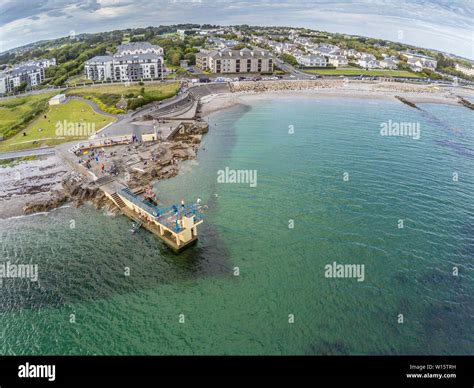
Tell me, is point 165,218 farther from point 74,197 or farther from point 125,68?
point 125,68

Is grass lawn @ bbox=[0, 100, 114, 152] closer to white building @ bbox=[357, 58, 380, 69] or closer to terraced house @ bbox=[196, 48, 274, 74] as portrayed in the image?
terraced house @ bbox=[196, 48, 274, 74]

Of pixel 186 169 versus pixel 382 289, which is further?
pixel 186 169

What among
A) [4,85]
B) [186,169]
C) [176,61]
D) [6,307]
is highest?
[176,61]

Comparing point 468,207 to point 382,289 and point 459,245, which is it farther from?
point 382,289

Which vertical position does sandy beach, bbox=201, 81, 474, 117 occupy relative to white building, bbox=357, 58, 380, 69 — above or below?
below

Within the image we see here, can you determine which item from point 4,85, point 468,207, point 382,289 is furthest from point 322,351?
point 4,85

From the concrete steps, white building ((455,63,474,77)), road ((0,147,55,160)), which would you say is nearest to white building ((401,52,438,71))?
white building ((455,63,474,77))

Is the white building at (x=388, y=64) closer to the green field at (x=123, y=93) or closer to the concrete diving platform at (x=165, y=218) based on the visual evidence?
the green field at (x=123, y=93)
